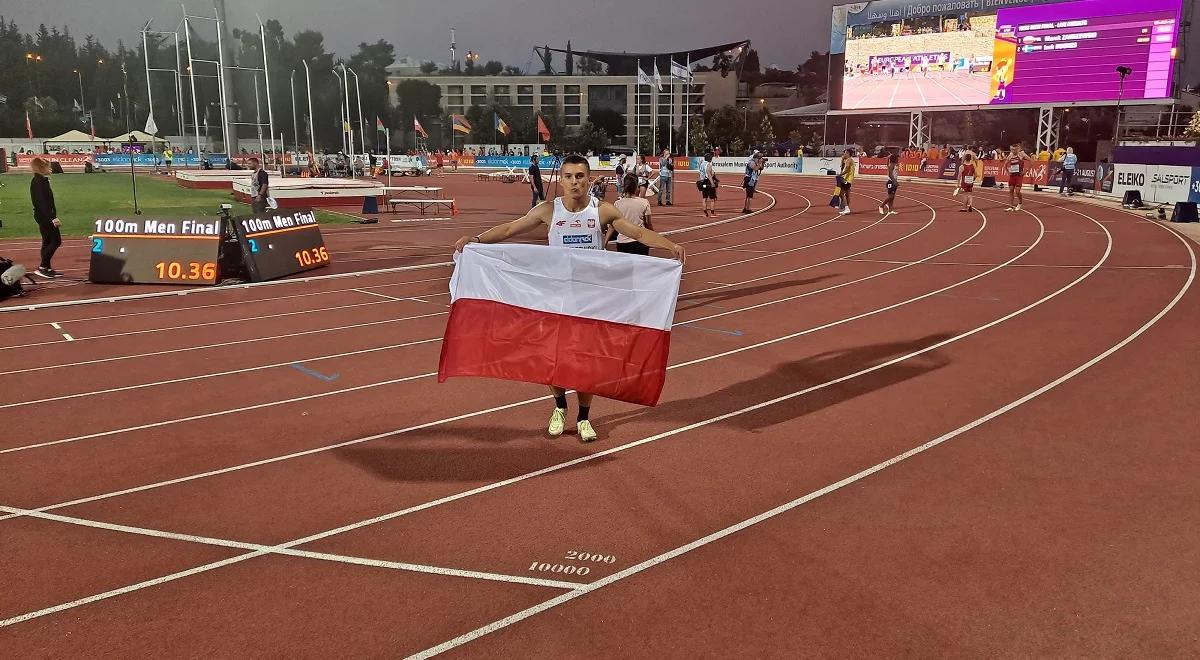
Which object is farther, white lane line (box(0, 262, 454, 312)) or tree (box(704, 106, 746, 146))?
tree (box(704, 106, 746, 146))

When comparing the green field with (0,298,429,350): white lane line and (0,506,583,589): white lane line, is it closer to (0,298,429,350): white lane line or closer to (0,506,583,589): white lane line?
(0,298,429,350): white lane line

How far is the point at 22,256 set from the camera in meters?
18.5

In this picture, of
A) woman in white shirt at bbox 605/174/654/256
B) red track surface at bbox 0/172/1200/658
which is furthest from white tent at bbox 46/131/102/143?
woman in white shirt at bbox 605/174/654/256

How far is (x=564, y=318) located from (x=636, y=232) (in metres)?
0.90

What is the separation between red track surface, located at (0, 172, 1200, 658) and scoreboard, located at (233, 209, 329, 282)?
3331 mm

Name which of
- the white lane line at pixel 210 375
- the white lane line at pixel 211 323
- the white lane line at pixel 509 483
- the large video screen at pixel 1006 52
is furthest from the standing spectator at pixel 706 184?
the large video screen at pixel 1006 52

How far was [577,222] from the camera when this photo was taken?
642 cm

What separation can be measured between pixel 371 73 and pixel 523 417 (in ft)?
435

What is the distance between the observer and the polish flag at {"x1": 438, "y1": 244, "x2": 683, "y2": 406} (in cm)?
625

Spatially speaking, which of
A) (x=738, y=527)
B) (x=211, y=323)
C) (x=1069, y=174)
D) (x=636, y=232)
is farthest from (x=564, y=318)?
(x=1069, y=174)

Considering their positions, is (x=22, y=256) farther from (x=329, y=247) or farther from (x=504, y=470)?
(x=504, y=470)

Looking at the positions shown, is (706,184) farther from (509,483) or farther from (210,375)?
(509,483)

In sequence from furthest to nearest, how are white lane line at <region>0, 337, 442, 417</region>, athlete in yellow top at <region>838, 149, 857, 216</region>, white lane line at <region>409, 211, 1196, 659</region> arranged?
athlete in yellow top at <region>838, 149, 857, 216</region> < white lane line at <region>0, 337, 442, 417</region> < white lane line at <region>409, 211, 1196, 659</region>

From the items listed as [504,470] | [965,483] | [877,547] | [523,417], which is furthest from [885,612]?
[523,417]
